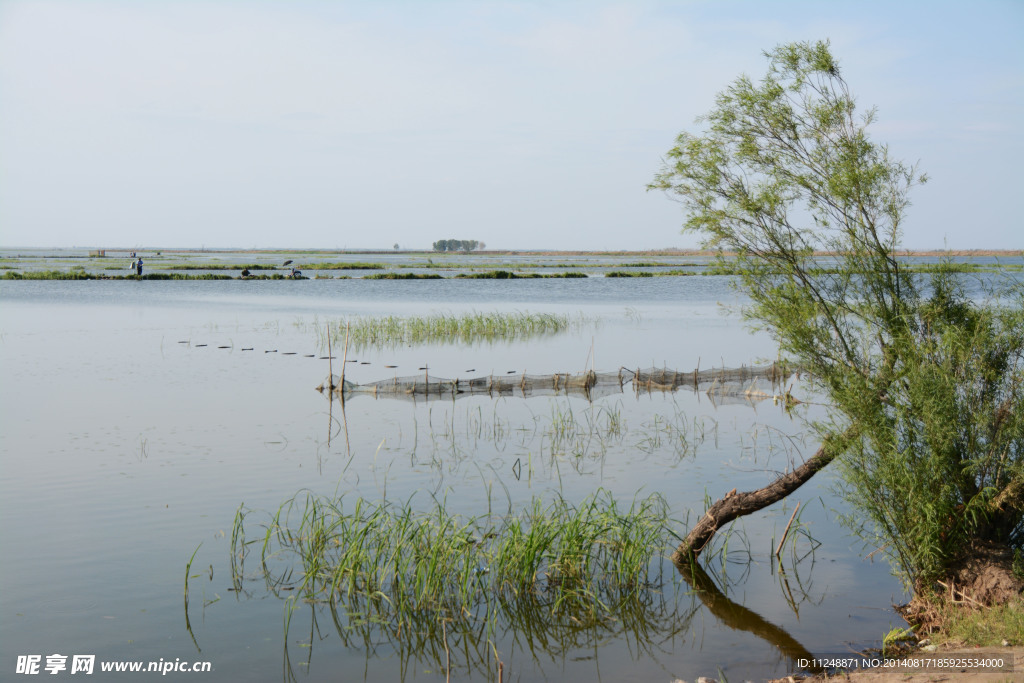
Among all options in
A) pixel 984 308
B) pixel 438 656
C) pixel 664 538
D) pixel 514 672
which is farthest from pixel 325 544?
pixel 984 308

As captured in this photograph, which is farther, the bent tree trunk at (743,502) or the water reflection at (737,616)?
the bent tree trunk at (743,502)

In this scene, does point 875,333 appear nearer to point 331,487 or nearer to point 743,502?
point 743,502

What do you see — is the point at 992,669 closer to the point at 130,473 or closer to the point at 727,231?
the point at 727,231

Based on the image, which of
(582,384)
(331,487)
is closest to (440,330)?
(582,384)

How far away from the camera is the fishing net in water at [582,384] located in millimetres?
19938

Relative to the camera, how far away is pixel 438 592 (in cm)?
837

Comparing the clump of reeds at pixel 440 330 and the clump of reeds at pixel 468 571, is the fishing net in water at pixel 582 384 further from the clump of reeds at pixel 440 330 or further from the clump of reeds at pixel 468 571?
the clump of reeds at pixel 468 571

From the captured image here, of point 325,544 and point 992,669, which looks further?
point 325,544

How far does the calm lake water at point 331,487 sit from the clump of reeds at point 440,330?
1.66 m

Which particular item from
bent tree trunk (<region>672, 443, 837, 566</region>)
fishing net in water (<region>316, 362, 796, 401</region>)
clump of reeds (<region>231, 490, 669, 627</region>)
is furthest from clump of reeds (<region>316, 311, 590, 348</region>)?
bent tree trunk (<region>672, 443, 837, 566</region>)

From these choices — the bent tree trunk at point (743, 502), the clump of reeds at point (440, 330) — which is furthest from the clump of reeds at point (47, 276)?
the bent tree trunk at point (743, 502)

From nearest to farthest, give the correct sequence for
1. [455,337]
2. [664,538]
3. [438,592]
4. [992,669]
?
[992,669], [438,592], [664,538], [455,337]

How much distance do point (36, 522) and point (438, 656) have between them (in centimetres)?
655

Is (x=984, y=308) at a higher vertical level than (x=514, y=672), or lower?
higher
